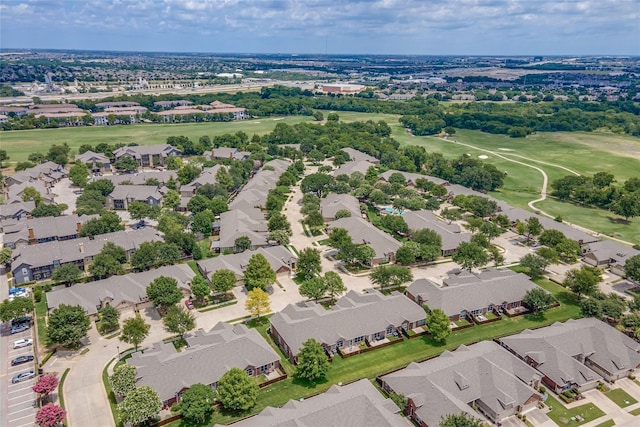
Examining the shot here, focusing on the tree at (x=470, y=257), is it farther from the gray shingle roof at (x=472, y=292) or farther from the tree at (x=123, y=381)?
the tree at (x=123, y=381)

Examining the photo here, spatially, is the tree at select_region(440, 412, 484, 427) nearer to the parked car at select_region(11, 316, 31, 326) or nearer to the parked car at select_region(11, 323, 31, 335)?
the parked car at select_region(11, 323, 31, 335)

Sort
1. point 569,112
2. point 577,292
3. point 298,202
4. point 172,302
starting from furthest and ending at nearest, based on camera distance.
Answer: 1. point 569,112
2. point 298,202
3. point 577,292
4. point 172,302

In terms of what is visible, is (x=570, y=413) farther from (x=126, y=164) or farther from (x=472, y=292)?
(x=126, y=164)

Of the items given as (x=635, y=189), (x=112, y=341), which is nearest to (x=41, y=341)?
(x=112, y=341)

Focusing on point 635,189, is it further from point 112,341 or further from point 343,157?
point 112,341

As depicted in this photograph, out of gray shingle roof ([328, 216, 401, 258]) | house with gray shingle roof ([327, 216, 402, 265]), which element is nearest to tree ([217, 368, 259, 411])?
house with gray shingle roof ([327, 216, 402, 265])

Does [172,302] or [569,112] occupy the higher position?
[569,112]

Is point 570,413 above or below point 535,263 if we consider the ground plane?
below

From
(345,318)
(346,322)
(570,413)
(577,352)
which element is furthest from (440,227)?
(570,413)
